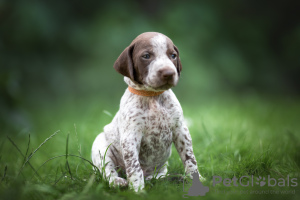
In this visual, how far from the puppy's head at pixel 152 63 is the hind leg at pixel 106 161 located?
2.73 feet

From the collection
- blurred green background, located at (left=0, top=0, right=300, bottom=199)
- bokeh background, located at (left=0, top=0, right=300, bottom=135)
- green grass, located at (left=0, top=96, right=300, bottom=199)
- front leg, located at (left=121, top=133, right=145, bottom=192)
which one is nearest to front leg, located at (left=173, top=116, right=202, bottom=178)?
green grass, located at (left=0, top=96, right=300, bottom=199)

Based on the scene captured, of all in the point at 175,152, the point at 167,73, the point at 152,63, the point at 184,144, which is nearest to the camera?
the point at 167,73

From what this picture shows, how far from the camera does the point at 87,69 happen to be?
28.0 feet

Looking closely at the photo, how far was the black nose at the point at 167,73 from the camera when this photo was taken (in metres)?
2.60

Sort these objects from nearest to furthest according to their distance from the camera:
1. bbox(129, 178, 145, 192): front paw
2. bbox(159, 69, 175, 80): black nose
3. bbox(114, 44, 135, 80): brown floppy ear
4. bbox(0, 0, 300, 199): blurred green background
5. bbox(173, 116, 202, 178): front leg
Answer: bbox(159, 69, 175, 80): black nose
bbox(129, 178, 145, 192): front paw
bbox(114, 44, 135, 80): brown floppy ear
bbox(173, 116, 202, 178): front leg
bbox(0, 0, 300, 199): blurred green background

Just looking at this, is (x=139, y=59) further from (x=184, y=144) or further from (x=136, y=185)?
(x=136, y=185)

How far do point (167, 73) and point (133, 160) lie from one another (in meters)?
0.85

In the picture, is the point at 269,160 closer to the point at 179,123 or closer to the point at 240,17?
the point at 179,123

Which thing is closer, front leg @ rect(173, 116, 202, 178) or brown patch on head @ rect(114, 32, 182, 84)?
brown patch on head @ rect(114, 32, 182, 84)

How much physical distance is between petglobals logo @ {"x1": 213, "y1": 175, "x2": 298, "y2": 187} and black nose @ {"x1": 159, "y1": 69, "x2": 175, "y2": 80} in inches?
41.5

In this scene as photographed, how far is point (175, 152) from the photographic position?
162 inches

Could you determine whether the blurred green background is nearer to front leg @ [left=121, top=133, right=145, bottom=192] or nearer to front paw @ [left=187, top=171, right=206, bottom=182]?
front paw @ [left=187, top=171, right=206, bottom=182]

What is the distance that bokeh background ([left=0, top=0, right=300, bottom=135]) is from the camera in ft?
24.6

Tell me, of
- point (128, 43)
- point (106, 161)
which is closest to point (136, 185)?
point (106, 161)
